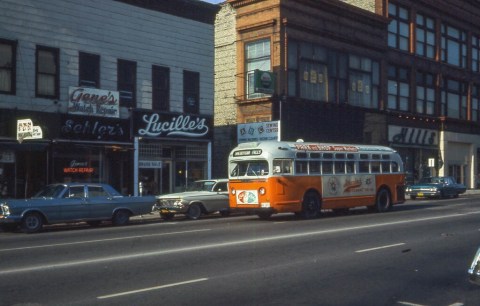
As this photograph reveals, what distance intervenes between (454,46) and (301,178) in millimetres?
34168

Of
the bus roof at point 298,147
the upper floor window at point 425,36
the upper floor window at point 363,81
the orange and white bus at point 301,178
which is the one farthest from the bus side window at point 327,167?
the upper floor window at point 425,36

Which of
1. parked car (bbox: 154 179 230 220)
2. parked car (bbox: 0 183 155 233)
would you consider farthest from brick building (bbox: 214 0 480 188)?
parked car (bbox: 0 183 155 233)

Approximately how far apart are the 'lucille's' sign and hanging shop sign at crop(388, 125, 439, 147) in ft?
56.8

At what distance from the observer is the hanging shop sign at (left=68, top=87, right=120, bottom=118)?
23.9 m

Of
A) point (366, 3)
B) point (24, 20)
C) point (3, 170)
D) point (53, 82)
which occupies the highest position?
point (366, 3)

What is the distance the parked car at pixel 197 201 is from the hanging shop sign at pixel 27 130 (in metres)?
4.95

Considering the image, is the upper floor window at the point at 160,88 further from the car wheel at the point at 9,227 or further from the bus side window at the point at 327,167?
the car wheel at the point at 9,227

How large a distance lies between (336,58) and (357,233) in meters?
22.0

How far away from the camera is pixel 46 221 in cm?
1788

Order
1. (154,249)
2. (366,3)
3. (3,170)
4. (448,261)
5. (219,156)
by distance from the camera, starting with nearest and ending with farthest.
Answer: (448,261), (154,249), (3,170), (219,156), (366,3)

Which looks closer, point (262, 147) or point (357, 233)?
point (357, 233)

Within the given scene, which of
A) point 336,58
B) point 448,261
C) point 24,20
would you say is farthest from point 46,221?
point 336,58

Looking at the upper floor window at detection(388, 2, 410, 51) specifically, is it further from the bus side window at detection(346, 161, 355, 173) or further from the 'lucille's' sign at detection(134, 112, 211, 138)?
the bus side window at detection(346, 161, 355, 173)

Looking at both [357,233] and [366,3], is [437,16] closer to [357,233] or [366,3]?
[366,3]
